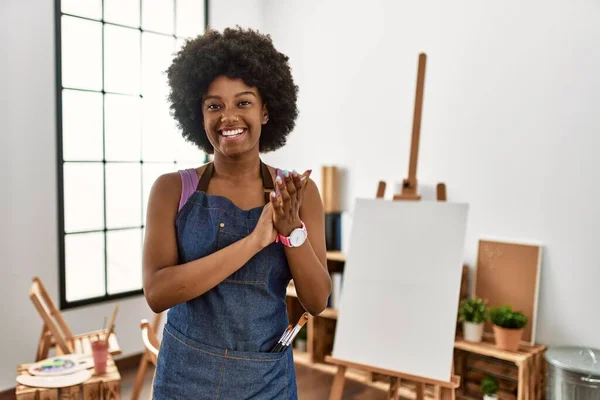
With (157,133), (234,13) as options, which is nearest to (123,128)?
(157,133)

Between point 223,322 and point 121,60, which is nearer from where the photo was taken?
point 223,322

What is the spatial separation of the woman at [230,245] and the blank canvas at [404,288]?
136 cm

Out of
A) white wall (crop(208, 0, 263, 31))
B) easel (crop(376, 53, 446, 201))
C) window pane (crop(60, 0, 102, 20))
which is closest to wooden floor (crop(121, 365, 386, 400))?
easel (crop(376, 53, 446, 201))

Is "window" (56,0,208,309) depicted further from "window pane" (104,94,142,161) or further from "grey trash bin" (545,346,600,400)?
"grey trash bin" (545,346,600,400)

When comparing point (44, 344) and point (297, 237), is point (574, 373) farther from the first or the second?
point (44, 344)

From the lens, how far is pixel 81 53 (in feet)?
11.8

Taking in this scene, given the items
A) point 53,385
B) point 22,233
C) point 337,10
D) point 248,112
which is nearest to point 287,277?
point 248,112

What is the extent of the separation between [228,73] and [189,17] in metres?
3.36

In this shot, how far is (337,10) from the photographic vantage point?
4.06 meters

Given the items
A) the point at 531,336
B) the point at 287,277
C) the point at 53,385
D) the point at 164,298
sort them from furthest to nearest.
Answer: the point at 531,336 → the point at 53,385 → the point at 287,277 → the point at 164,298

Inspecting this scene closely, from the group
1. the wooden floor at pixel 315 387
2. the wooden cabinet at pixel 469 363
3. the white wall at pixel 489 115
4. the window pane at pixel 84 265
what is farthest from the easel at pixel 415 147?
the window pane at pixel 84 265

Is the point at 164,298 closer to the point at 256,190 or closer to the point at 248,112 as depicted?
the point at 256,190

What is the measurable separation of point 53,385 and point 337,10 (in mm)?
3107

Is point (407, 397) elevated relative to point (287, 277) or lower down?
lower down
